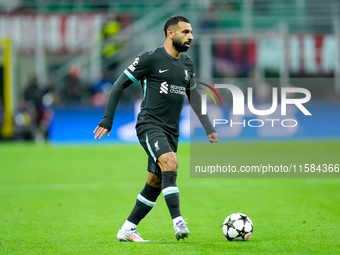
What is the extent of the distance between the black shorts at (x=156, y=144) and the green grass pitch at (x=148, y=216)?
79 cm

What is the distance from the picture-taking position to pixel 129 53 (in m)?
25.7

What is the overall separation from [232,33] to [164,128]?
724 inches

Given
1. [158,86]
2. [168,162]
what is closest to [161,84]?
[158,86]

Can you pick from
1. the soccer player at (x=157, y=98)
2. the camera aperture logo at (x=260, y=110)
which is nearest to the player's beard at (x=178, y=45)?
the soccer player at (x=157, y=98)

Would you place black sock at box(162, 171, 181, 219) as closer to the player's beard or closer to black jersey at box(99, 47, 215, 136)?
black jersey at box(99, 47, 215, 136)

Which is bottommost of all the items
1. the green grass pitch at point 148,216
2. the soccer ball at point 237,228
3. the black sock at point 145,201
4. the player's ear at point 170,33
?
the green grass pitch at point 148,216

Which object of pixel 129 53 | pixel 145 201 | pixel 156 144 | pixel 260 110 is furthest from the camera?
pixel 129 53

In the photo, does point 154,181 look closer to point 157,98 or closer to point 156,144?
point 156,144

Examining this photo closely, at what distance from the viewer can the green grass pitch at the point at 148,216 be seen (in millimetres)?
6492

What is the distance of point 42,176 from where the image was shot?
1448 cm

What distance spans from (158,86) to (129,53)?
1911cm

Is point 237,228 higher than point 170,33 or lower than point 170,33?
lower

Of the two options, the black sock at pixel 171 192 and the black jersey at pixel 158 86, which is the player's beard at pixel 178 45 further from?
the black sock at pixel 171 192

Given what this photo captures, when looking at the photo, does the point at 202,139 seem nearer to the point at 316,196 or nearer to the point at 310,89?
the point at 310,89
